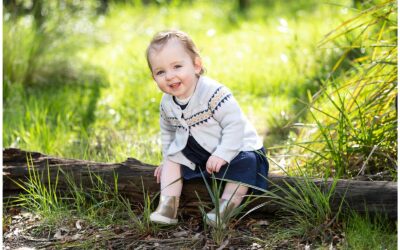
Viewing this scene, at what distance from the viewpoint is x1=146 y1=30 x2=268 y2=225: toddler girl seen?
3.48 meters

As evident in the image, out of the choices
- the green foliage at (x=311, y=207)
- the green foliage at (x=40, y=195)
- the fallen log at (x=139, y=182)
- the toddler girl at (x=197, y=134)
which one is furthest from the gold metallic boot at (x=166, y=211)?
the green foliage at (x=40, y=195)

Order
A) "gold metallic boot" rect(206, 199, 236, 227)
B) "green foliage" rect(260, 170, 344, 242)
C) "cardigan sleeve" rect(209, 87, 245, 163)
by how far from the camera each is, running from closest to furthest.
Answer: "green foliage" rect(260, 170, 344, 242) → "gold metallic boot" rect(206, 199, 236, 227) → "cardigan sleeve" rect(209, 87, 245, 163)

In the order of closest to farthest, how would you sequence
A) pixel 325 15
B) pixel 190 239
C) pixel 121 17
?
1. pixel 190 239
2. pixel 325 15
3. pixel 121 17

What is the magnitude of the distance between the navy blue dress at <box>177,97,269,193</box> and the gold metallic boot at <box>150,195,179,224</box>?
14cm

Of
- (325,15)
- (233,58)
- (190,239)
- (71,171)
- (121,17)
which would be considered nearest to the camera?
(190,239)

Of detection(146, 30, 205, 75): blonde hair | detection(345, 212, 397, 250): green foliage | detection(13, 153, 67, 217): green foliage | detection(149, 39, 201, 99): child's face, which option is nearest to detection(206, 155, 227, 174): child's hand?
detection(149, 39, 201, 99): child's face

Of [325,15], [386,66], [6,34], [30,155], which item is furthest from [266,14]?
[30,155]

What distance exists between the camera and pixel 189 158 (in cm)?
362

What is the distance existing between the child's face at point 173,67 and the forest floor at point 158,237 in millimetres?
666

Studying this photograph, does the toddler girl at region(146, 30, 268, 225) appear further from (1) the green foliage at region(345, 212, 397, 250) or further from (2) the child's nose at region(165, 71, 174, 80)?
(1) the green foliage at region(345, 212, 397, 250)

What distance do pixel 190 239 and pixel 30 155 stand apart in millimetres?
1179

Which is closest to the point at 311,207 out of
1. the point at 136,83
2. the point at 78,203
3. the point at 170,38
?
the point at 170,38

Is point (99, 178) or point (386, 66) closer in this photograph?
point (99, 178)

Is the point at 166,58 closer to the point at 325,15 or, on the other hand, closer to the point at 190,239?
the point at 190,239
